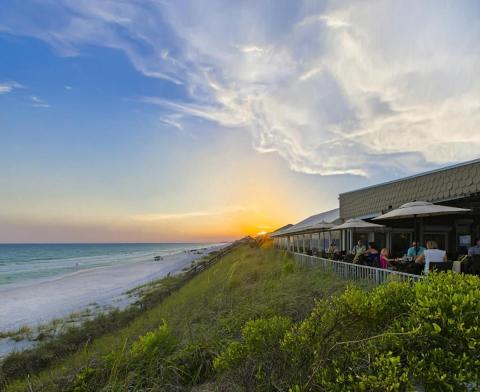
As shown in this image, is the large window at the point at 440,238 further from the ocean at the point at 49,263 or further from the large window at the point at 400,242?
the ocean at the point at 49,263

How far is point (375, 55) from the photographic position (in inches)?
422

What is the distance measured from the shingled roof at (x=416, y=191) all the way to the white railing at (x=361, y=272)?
448cm

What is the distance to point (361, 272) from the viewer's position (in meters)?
8.28

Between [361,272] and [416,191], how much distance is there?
5769mm

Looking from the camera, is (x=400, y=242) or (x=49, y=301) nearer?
(x=400, y=242)

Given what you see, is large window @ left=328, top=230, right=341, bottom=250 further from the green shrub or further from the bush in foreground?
the bush in foreground

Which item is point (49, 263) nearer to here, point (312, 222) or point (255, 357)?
point (312, 222)

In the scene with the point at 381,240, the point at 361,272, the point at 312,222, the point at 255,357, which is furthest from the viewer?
the point at 312,222

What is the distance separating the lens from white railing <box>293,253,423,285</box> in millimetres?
6507

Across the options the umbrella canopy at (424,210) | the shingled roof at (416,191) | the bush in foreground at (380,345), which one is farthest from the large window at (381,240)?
the bush in foreground at (380,345)

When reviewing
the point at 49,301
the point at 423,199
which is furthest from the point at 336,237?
the point at 49,301

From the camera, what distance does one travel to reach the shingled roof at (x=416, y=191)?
10016 millimetres

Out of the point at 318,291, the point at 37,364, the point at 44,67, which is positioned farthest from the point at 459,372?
the point at 44,67

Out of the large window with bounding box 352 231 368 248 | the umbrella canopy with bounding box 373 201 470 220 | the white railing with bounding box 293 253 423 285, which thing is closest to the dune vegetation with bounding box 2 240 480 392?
the white railing with bounding box 293 253 423 285
